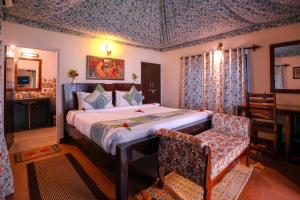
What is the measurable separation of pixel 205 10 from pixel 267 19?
1221mm

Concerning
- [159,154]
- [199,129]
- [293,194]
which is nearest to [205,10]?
[199,129]

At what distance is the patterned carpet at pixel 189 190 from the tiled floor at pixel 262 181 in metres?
0.09

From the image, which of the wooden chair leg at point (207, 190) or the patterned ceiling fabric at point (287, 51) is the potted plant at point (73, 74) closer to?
the wooden chair leg at point (207, 190)

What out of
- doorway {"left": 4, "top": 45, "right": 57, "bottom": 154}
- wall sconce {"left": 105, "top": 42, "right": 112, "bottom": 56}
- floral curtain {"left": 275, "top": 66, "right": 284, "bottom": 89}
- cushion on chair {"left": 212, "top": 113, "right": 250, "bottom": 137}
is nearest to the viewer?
cushion on chair {"left": 212, "top": 113, "right": 250, "bottom": 137}

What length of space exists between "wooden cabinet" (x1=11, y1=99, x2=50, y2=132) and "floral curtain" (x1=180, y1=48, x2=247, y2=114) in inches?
163

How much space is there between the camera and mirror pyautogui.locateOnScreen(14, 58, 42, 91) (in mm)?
4648

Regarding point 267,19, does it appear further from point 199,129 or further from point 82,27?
point 82,27

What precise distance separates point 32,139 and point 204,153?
159 inches

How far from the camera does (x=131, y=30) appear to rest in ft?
13.2

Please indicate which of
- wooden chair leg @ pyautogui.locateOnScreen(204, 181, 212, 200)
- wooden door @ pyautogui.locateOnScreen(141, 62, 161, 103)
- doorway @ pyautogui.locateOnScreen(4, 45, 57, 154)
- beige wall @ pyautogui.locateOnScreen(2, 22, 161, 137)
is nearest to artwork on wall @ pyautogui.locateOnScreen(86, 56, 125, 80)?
beige wall @ pyautogui.locateOnScreen(2, 22, 161, 137)

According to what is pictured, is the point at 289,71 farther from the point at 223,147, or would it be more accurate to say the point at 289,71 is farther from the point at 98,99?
the point at 98,99

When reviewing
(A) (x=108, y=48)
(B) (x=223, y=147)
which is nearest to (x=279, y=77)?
(B) (x=223, y=147)

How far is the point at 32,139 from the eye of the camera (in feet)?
12.8

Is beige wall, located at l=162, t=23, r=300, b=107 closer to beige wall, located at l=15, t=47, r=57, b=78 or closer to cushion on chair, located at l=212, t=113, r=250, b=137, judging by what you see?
cushion on chair, located at l=212, t=113, r=250, b=137
